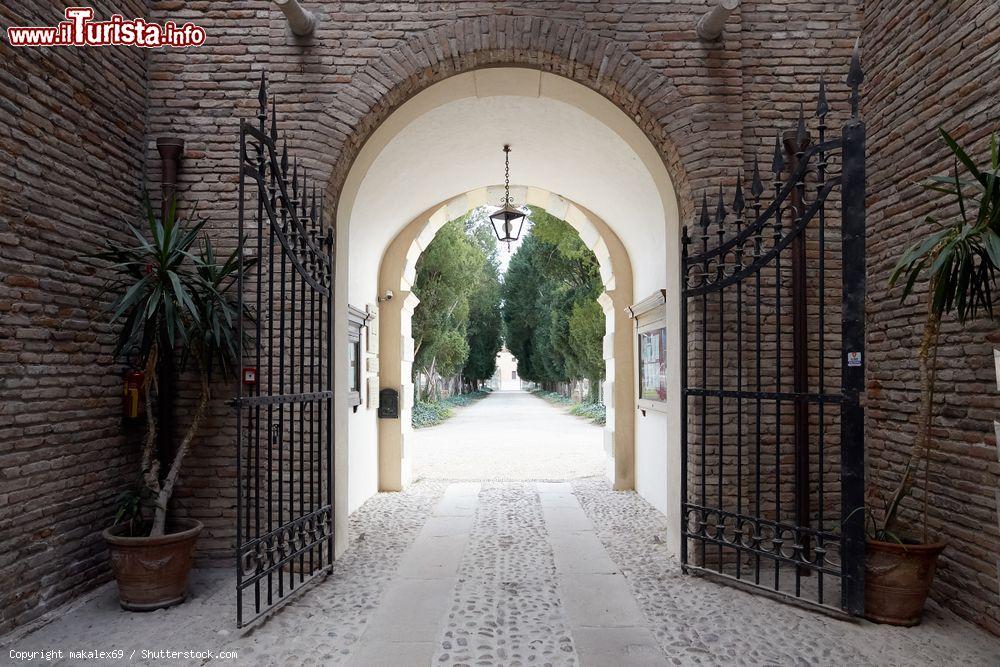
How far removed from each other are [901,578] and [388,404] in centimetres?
597

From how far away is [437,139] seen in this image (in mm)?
6484

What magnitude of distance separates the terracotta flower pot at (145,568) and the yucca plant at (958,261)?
14.3 ft

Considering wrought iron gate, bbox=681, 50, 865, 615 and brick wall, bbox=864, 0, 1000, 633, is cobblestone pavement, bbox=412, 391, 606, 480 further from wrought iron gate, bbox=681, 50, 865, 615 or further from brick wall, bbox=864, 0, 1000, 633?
brick wall, bbox=864, 0, 1000, 633

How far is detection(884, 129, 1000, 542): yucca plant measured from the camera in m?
3.23

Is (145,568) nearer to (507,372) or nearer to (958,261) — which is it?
(958,261)

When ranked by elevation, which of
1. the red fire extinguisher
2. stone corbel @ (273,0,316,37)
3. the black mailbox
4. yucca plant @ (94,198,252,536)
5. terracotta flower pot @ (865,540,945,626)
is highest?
stone corbel @ (273,0,316,37)

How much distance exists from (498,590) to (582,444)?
31.0 ft

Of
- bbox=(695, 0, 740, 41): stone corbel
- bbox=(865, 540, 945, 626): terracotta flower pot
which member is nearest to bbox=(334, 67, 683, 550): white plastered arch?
bbox=(695, 0, 740, 41): stone corbel

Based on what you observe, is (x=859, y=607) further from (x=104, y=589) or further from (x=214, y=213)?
(x=214, y=213)

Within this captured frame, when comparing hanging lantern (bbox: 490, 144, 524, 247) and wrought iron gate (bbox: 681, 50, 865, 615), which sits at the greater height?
hanging lantern (bbox: 490, 144, 524, 247)

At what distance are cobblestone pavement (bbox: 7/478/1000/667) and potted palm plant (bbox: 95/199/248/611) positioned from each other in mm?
264

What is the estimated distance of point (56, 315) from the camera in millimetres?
4035

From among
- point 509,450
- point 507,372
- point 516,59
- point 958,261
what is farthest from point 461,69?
point 507,372

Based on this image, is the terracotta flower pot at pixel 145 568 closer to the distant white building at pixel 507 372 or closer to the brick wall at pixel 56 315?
the brick wall at pixel 56 315
